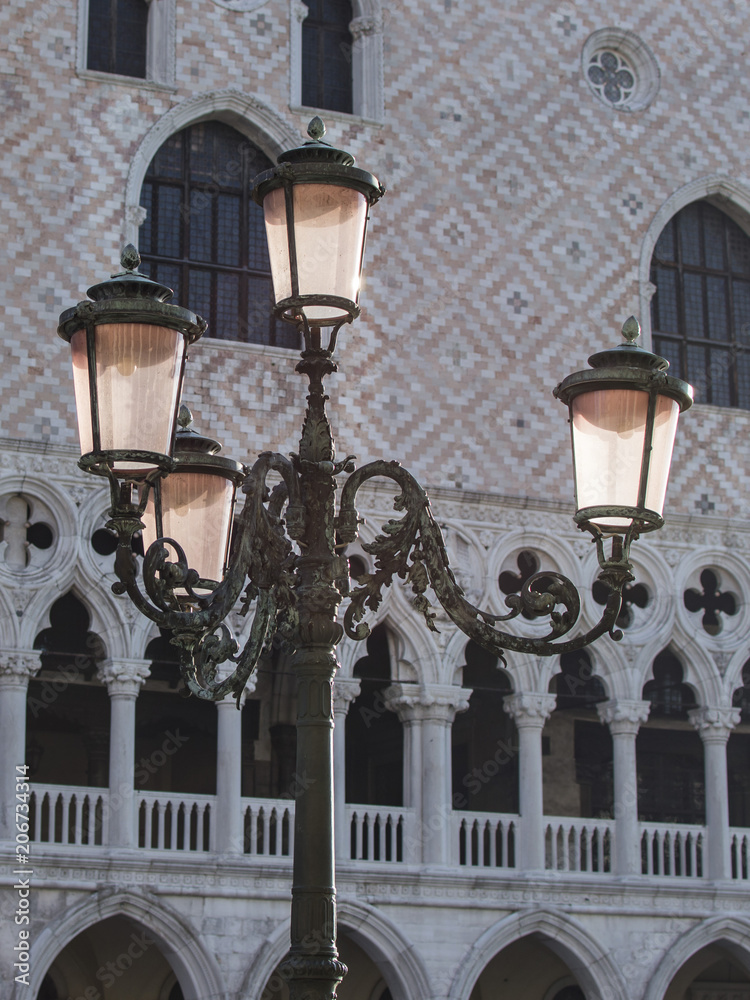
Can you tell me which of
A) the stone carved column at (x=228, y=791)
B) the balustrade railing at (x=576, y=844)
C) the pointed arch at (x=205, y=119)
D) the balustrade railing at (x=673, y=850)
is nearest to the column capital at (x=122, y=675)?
the stone carved column at (x=228, y=791)

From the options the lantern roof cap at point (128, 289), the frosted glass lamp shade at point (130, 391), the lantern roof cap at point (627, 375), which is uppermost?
the lantern roof cap at point (128, 289)

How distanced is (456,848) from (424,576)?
8.83 m

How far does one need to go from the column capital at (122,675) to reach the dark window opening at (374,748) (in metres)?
4.13

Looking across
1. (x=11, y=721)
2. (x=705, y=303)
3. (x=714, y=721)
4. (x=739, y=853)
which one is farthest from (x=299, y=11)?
(x=739, y=853)

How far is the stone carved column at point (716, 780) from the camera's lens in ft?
51.7

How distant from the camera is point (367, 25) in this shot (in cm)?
1620

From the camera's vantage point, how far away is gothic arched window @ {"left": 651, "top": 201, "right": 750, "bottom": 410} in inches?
668

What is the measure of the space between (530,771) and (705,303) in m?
5.02

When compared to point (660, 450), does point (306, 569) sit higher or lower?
lower

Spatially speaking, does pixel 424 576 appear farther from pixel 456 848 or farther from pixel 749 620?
pixel 749 620

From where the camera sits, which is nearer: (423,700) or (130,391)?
(130,391)

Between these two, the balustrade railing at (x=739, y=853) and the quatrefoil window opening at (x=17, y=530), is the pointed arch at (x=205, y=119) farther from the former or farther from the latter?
the balustrade railing at (x=739, y=853)

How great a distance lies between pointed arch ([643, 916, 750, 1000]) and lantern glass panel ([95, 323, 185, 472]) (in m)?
10.7

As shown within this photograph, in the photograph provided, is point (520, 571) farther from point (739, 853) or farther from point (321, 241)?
point (321, 241)
